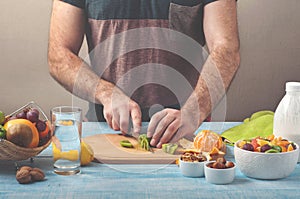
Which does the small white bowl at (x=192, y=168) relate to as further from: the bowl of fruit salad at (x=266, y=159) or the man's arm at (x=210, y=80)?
the man's arm at (x=210, y=80)

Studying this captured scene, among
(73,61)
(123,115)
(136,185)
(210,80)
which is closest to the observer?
(136,185)

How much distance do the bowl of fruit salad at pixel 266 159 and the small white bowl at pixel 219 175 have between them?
0.06 metres

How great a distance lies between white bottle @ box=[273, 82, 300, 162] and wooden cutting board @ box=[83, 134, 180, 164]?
0.29 metres

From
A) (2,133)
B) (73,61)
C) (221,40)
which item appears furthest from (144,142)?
(221,40)

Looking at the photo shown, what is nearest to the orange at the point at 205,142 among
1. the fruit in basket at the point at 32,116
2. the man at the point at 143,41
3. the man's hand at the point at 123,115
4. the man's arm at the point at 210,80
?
the man's arm at the point at 210,80

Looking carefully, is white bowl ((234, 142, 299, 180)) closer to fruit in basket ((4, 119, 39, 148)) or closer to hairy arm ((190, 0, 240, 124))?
fruit in basket ((4, 119, 39, 148))

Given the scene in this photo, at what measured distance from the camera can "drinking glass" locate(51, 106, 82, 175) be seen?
1.39 m

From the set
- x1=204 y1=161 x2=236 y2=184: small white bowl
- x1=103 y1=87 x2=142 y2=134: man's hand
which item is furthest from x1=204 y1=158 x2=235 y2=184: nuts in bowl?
x1=103 y1=87 x2=142 y2=134: man's hand

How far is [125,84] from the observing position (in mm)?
2473

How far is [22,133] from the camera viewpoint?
1372 millimetres

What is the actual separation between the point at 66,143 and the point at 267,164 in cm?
48

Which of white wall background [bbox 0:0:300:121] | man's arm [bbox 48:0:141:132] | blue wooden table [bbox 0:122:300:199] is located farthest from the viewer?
white wall background [bbox 0:0:300:121]

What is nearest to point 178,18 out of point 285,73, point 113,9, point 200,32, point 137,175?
point 200,32

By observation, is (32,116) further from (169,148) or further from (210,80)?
(210,80)
